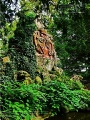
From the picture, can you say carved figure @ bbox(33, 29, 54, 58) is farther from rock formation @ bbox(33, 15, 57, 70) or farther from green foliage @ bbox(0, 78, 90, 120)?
green foliage @ bbox(0, 78, 90, 120)

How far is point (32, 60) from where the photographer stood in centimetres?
1465

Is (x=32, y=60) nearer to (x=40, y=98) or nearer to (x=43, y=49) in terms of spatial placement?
(x=43, y=49)

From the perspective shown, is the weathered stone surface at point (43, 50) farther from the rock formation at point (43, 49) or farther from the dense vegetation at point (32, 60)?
the dense vegetation at point (32, 60)

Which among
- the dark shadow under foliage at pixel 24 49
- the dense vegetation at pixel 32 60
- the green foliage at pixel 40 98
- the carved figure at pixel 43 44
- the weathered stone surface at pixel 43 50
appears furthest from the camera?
the carved figure at pixel 43 44

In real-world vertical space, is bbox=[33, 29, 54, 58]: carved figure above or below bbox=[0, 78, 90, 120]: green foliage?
above

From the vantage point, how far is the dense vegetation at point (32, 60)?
560 cm

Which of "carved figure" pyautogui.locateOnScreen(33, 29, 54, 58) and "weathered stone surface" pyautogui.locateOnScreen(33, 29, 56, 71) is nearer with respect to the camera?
"weathered stone surface" pyautogui.locateOnScreen(33, 29, 56, 71)

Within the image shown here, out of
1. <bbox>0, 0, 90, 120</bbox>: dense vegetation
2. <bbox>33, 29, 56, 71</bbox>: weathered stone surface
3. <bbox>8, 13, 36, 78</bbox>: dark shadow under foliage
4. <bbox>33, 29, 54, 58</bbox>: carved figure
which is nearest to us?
<bbox>0, 0, 90, 120</bbox>: dense vegetation

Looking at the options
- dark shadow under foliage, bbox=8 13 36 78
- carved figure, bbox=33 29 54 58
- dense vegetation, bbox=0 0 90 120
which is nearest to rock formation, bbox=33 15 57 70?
carved figure, bbox=33 29 54 58

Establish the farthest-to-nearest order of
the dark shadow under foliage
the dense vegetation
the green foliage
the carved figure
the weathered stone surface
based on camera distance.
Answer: the carved figure < the weathered stone surface < the dark shadow under foliage < the green foliage < the dense vegetation

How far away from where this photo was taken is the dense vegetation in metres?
5.60

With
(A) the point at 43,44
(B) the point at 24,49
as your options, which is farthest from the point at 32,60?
(A) the point at 43,44

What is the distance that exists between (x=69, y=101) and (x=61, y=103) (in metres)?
0.37

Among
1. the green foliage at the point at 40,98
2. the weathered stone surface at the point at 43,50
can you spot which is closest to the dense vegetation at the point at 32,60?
the green foliage at the point at 40,98
